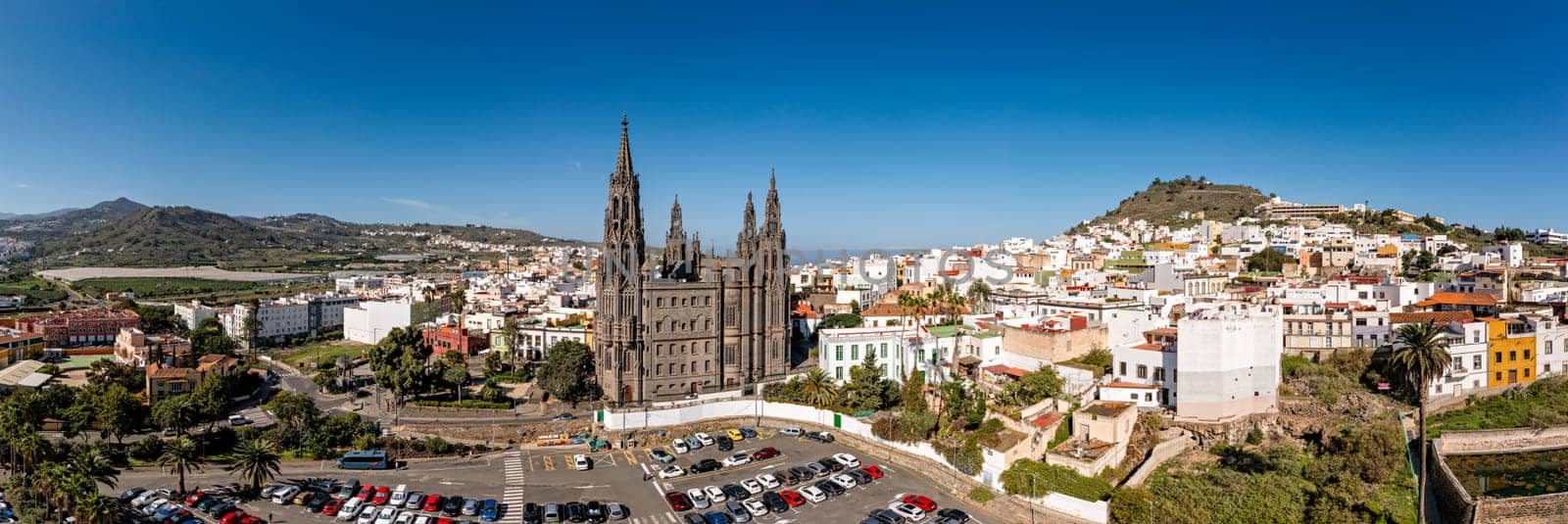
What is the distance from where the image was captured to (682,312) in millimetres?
48188

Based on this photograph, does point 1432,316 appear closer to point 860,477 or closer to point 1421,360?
point 1421,360

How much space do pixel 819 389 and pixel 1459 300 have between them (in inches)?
1464

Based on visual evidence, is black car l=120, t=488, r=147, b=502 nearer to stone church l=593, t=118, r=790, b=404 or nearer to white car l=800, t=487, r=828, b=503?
stone church l=593, t=118, r=790, b=404

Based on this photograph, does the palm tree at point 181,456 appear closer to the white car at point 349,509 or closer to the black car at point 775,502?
the white car at point 349,509

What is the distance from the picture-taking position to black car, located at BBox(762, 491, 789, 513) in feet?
108

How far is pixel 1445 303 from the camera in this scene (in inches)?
1956

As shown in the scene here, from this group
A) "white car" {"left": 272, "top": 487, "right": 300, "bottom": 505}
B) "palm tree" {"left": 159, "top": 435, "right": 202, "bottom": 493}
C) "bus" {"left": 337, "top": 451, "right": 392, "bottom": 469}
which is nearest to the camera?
"palm tree" {"left": 159, "top": 435, "right": 202, "bottom": 493}

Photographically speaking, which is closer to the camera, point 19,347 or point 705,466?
point 705,466

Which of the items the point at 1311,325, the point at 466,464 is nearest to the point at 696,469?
the point at 466,464

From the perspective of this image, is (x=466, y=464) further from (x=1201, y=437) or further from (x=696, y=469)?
(x=1201, y=437)

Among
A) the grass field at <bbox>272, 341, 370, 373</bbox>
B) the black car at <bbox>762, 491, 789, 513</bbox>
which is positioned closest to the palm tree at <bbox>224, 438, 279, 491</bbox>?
the black car at <bbox>762, 491, 789, 513</bbox>

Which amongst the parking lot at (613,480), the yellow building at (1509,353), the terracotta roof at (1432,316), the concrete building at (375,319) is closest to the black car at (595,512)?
the parking lot at (613,480)

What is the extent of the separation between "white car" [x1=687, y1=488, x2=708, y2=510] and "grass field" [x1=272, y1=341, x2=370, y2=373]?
159ft

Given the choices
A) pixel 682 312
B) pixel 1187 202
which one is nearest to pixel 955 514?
pixel 682 312
